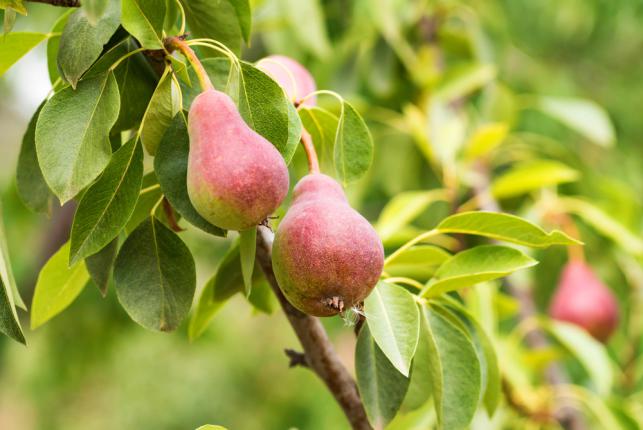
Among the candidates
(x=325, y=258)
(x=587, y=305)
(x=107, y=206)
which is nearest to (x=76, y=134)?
(x=107, y=206)

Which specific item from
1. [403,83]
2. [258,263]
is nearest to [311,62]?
[403,83]

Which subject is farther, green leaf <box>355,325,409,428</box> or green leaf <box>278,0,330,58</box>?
green leaf <box>278,0,330,58</box>

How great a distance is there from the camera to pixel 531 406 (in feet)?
3.38

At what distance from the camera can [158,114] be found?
0.48 m

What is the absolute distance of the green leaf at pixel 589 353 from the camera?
1009 millimetres

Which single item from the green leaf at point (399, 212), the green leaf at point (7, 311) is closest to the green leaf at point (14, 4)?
the green leaf at point (7, 311)

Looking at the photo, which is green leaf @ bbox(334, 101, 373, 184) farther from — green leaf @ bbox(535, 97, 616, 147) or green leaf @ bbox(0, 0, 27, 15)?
green leaf @ bbox(535, 97, 616, 147)

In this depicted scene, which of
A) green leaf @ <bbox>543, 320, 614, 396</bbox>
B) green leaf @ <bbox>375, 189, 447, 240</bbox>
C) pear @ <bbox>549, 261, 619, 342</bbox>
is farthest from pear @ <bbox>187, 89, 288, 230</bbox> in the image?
pear @ <bbox>549, 261, 619, 342</bbox>

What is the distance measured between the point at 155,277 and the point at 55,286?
0.36ft

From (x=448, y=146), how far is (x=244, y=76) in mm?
682

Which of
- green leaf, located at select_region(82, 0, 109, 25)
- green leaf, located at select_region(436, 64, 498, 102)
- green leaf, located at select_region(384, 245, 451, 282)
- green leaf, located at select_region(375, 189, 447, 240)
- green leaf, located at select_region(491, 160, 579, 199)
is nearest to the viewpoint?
green leaf, located at select_region(82, 0, 109, 25)

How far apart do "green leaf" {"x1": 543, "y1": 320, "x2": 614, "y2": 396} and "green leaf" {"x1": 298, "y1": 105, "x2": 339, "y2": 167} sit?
56 centimetres

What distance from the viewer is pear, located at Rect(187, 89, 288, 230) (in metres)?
0.42

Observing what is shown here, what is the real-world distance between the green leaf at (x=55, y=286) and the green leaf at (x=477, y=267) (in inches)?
8.9
